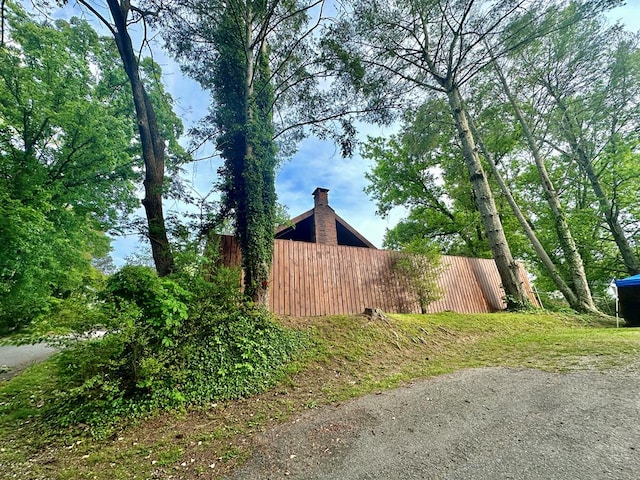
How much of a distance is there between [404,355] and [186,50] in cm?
795

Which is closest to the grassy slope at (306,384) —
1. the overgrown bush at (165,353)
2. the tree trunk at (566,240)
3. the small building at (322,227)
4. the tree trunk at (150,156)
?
the overgrown bush at (165,353)

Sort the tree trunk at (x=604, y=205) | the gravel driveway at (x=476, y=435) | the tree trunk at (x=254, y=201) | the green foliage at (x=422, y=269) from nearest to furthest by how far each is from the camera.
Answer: the gravel driveway at (x=476, y=435) < the tree trunk at (x=254, y=201) < the green foliage at (x=422, y=269) < the tree trunk at (x=604, y=205)

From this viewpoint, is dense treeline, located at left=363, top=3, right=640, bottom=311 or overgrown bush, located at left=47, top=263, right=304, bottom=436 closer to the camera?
overgrown bush, located at left=47, top=263, right=304, bottom=436

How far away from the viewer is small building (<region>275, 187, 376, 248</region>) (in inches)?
424

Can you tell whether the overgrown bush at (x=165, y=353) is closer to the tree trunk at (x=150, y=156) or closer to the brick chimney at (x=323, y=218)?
the tree trunk at (x=150, y=156)

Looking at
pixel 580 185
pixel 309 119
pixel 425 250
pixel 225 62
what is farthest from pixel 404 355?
pixel 580 185

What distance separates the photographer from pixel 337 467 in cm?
179

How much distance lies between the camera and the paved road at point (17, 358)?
4.66 metres

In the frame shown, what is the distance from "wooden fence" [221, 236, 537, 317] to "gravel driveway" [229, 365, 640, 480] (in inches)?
126

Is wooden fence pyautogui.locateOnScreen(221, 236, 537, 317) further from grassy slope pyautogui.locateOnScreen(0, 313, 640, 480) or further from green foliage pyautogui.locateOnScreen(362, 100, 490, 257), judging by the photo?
green foliage pyautogui.locateOnScreen(362, 100, 490, 257)

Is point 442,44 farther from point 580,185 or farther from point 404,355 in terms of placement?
point 580,185

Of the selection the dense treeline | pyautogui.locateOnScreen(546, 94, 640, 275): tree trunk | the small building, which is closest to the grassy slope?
the dense treeline

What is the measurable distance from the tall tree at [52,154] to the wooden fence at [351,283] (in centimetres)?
444

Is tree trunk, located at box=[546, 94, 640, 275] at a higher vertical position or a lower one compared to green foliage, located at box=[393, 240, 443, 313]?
higher
